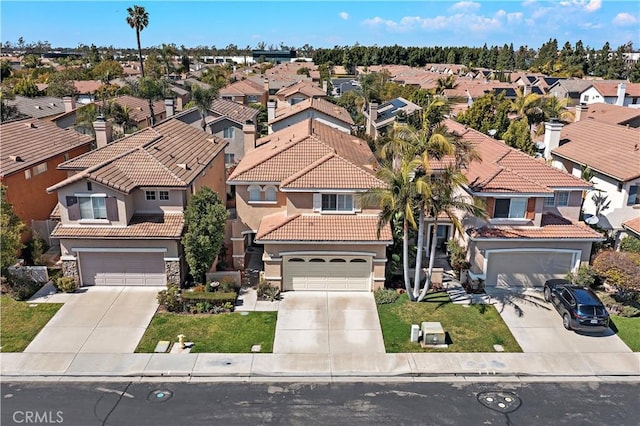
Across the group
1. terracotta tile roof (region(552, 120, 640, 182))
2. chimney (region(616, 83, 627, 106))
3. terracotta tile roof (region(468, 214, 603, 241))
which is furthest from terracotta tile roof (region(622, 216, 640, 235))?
chimney (region(616, 83, 627, 106))

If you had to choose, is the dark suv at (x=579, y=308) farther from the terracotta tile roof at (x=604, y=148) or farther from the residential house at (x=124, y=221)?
the residential house at (x=124, y=221)

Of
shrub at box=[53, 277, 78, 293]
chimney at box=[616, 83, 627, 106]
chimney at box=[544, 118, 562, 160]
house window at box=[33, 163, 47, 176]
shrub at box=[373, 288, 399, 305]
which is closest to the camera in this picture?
shrub at box=[373, 288, 399, 305]

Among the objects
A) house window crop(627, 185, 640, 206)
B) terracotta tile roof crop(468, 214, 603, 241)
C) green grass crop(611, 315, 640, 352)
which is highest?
house window crop(627, 185, 640, 206)

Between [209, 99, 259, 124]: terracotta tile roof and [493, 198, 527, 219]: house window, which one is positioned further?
[209, 99, 259, 124]: terracotta tile roof

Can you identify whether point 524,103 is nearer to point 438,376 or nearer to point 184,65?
point 438,376

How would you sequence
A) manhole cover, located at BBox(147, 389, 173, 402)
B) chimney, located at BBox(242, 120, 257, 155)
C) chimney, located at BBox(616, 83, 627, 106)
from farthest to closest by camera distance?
chimney, located at BBox(616, 83, 627, 106) → chimney, located at BBox(242, 120, 257, 155) → manhole cover, located at BBox(147, 389, 173, 402)

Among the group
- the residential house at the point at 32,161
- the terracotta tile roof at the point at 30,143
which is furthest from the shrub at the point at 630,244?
the terracotta tile roof at the point at 30,143

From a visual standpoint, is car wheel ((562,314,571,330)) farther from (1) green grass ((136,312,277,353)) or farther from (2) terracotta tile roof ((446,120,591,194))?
(1) green grass ((136,312,277,353))
